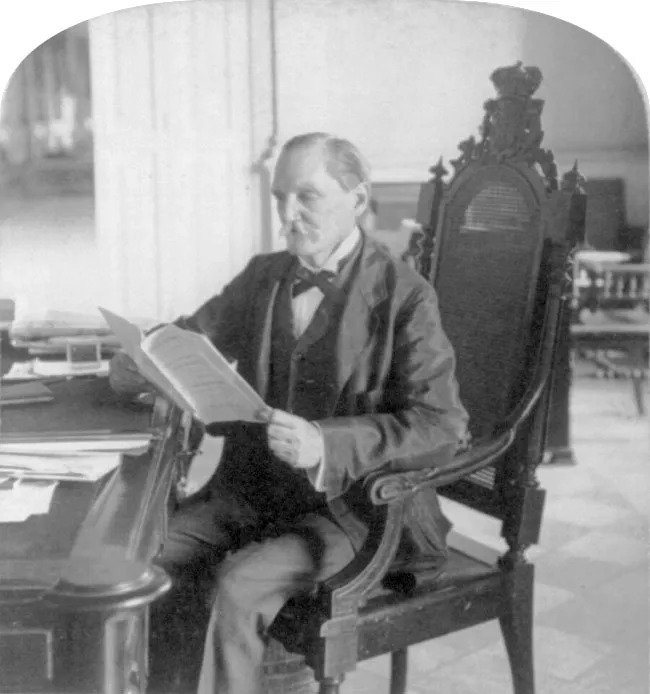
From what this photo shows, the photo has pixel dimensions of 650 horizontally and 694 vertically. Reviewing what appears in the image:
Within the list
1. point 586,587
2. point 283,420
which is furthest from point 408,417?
point 586,587

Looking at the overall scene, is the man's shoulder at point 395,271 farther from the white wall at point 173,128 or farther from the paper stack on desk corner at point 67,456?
the paper stack on desk corner at point 67,456

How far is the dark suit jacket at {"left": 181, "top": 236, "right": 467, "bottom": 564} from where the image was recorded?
4.59 feet

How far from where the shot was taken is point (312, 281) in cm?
152

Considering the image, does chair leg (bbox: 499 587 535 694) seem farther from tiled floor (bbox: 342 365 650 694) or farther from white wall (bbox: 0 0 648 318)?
white wall (bbox: 0 0 648 318)

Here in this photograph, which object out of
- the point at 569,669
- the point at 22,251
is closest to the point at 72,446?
the point at 22,251

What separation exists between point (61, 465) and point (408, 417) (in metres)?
0.52

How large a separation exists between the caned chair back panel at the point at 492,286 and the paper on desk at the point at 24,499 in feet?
2.69

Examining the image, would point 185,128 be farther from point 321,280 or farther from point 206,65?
point 321,280

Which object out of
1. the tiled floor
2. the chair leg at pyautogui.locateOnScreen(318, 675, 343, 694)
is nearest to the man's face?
the tiled floor

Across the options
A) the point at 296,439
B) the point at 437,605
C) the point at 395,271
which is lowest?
the point at 437,605

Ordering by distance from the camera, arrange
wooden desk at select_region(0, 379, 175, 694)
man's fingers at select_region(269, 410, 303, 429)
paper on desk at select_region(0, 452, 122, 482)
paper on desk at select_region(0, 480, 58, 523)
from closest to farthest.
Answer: wooden desk at select_region(0, 379, 175, 694) < paper on desk at select_region(0, 480, 58, 523) < paper on desk at select_region(0, 452, 122, 482) < man's fingers at select_region(269, 410, 303, 429)

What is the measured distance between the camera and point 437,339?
1480mm

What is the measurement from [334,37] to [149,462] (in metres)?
0.74

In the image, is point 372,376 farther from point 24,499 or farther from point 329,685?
point 24,499
